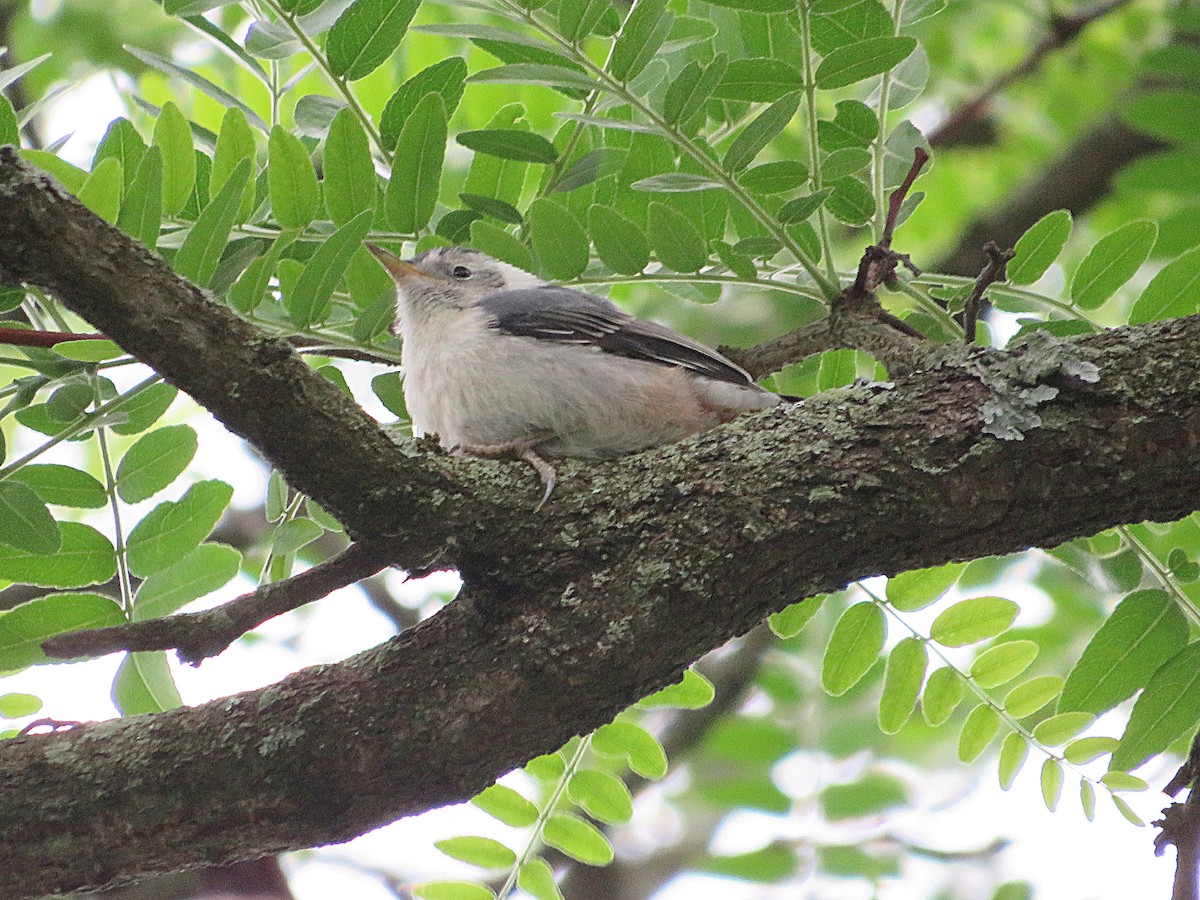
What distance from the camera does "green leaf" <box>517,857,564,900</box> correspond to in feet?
10.9

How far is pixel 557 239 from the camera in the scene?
3.23m

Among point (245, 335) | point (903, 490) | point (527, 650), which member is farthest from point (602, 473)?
point (245, 335)

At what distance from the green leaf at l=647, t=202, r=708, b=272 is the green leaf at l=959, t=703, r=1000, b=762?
140cm

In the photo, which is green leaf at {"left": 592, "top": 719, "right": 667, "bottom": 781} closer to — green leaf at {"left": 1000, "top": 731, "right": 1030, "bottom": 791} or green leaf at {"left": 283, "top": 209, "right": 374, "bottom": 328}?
green leaf at {"left": 1000, "top": 731, "right": 1030, "bottom": 791}


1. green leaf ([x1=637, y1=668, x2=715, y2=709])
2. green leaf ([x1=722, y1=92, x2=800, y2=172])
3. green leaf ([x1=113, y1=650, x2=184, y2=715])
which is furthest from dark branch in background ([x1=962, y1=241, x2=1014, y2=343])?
green leaf ([x1=113, y1=650, x2=184, y2=715])

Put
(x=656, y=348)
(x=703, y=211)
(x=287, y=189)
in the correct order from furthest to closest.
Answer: (x=656, y=348)
(x=703, y=211)
(x=287, y=189)

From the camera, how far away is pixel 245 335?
2400 mm

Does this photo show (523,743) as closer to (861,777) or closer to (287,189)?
(287,189)

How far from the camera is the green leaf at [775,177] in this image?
309cm

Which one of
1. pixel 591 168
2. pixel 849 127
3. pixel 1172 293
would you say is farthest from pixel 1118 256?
pixel 591 168

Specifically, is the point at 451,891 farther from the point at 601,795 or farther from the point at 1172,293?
the point at 1172,293

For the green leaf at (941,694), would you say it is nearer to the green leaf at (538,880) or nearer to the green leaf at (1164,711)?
the green leaf at (1164,711)

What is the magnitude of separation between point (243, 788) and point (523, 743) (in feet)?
1.88

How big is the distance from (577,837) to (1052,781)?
4.12 ft
